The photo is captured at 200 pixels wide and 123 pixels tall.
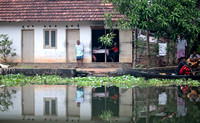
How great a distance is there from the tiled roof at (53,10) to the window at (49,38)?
136 centimetres

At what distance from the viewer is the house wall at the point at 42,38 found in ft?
74.9

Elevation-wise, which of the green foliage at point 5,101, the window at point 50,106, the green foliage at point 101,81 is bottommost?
the window at point 50,106

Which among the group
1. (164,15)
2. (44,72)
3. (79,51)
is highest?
(164,15)

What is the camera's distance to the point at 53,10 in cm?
2295

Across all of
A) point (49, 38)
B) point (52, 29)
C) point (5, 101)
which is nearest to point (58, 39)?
point (49, 38)

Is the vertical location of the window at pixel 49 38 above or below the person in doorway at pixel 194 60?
above

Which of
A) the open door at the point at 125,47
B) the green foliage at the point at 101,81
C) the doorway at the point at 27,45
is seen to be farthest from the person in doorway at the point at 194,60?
the doorway at the point at 27,45

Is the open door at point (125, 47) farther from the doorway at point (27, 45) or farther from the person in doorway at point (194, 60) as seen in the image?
the doorway at point (27, 45)

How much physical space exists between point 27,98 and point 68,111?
266 centimetres

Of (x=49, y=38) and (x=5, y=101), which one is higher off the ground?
(x=49, y=38)

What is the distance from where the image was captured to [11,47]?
23.4 meters

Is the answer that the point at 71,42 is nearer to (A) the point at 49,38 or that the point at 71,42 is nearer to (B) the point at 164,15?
(A) the point at 49,38

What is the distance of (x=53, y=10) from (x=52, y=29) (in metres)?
1.37

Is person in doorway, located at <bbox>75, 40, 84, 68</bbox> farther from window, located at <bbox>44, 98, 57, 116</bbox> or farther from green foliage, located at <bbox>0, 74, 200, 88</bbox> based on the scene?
window, located at <bbox>44, 98, 57, 116</bbox>
